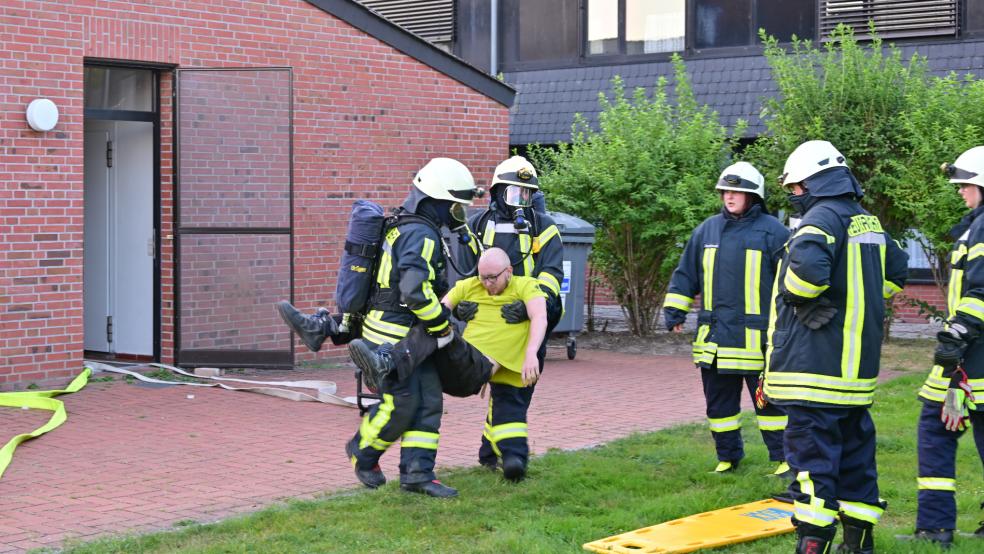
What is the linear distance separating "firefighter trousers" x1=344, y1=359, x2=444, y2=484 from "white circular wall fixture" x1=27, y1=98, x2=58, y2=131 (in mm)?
5185

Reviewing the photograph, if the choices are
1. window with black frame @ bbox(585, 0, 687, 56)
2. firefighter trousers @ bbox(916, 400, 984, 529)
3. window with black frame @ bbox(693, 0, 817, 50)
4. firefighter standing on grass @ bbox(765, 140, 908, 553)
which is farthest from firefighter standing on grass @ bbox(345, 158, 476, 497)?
window with black frame @ bbox(585, 0, 687, 56)

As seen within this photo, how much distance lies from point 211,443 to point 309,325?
6.37 feet

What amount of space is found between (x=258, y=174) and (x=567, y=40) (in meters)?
9.43

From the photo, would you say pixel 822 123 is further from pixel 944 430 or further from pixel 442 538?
pixel 442 538

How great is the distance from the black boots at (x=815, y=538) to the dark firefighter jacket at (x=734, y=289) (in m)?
1.83

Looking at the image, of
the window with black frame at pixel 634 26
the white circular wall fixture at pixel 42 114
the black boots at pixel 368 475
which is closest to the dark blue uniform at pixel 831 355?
the black boots at pixel 368 475

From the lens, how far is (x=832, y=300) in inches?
219

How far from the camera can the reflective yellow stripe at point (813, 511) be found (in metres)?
5.42

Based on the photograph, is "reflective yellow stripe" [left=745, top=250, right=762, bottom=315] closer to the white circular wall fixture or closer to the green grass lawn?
the green grass lawn

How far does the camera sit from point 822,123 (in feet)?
43.8

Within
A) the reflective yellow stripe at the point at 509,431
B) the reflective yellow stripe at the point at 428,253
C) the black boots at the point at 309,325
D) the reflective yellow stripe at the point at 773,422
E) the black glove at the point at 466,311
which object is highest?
the reflective yellow stripe at the point at 428,253

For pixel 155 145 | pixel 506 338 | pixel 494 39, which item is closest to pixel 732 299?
pixel 506 338

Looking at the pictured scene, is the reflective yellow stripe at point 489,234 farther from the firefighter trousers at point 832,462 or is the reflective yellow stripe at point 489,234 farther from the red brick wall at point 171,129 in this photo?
the red brick wall at point 171,129

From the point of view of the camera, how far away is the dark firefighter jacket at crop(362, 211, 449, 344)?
21.1 feet
